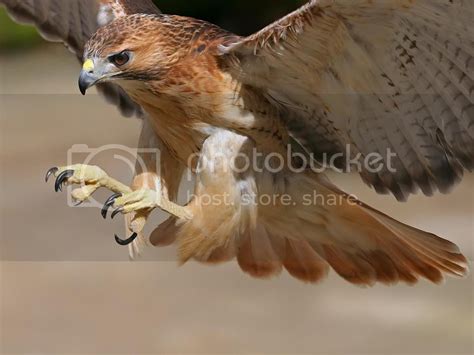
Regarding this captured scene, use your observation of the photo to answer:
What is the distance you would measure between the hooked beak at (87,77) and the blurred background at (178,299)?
3.30 m

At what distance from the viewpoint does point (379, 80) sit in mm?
4234

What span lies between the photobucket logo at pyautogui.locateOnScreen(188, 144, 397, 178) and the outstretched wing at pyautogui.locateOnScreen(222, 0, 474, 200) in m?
0.01

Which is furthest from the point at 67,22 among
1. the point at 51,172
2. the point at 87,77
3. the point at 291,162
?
the point at 291,162

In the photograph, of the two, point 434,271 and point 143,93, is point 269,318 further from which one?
point 143,93

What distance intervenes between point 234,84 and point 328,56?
0.45 m

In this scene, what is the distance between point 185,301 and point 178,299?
0.07 m

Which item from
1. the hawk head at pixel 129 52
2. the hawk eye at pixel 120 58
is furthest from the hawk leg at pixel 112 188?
the hawk eye at pixel 120 58

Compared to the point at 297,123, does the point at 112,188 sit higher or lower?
lower

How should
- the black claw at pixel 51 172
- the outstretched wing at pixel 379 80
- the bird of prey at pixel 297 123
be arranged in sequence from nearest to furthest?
the outstretched wing at pixel 379 80, the bird of prey at pixel 297 123, the black claw at pixel 51 172

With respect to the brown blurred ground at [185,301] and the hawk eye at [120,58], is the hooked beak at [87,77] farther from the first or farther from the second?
the brown blurred ground at [185,301]

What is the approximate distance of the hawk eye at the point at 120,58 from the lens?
4.25 m

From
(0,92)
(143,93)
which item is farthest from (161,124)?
(0,92)

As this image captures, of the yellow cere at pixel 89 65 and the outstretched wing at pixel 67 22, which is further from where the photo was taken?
the outstretched wing at pixel 67 22

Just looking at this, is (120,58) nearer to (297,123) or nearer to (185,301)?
(297,123)
